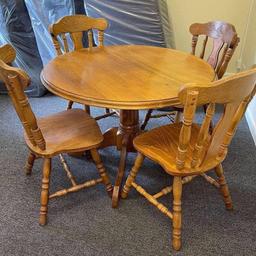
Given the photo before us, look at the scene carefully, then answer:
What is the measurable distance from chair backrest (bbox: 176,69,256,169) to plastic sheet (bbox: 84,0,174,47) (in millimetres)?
1530

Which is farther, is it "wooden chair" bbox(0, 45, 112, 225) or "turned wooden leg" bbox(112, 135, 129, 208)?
"turned wooden leg" bbox(112, 135, 129, 208)

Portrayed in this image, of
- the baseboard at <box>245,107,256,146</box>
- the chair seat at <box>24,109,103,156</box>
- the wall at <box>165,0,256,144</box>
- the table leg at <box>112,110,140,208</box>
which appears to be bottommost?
the baseboard at <box>245,107,256,146</box>

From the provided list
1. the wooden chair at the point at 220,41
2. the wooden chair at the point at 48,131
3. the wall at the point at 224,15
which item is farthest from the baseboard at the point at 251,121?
the wooden chair at the point at 48,131

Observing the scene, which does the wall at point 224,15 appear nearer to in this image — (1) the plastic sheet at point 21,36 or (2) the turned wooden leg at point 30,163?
(1) the plastic sheet at point 21,36

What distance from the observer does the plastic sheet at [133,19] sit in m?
2.54

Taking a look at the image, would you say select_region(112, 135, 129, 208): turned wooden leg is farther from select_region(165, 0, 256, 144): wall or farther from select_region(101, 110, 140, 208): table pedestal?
select_region(165, 0, 256, 144): wall

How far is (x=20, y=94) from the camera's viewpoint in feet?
4.09

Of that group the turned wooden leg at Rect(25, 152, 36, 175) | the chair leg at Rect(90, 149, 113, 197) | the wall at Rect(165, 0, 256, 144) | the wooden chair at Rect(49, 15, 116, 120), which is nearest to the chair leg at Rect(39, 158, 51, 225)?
the chair leg at Rect(90, 149, 113, 197)

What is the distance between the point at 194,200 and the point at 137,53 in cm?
99

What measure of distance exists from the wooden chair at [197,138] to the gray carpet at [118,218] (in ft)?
0.36

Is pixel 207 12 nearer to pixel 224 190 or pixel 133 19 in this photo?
pixel 133 19

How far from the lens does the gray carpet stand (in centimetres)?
146

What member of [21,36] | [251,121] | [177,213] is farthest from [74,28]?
[251,121]

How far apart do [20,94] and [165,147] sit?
2.40ft
